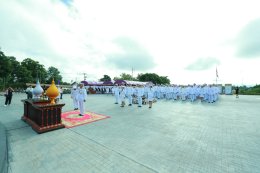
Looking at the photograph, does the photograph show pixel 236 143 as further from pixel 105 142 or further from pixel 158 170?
pixel 105 142

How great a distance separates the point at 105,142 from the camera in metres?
4.38

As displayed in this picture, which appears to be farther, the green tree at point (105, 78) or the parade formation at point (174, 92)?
the green tree at point (105, 78)

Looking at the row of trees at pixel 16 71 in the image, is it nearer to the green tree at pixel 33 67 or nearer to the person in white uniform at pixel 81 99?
the green tree at pixel 33 67

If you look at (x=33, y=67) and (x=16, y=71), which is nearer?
(x=16, y=71)

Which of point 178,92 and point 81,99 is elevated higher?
point 178,92

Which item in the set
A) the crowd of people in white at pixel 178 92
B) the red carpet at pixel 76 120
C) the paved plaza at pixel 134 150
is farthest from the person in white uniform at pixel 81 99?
the crowd of people in white at pixel 178 92

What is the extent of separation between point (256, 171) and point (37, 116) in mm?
7119

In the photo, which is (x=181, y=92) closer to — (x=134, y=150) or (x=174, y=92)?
(x=174, y=92)

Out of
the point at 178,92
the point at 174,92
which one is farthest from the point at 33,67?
the point at 178,92

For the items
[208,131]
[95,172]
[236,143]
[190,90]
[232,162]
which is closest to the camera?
[95,172]

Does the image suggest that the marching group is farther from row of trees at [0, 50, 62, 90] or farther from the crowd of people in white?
row of trees at [0, 50, 62, 90]

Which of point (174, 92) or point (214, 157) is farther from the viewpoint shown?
point (174, 92)

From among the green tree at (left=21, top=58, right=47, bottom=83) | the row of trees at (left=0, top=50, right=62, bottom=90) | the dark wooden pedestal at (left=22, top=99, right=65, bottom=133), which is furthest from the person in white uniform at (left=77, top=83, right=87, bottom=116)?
the green tree at (left=21, top=58, right=47, bottom=83)

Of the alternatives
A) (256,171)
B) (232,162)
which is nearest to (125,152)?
(232,162)
